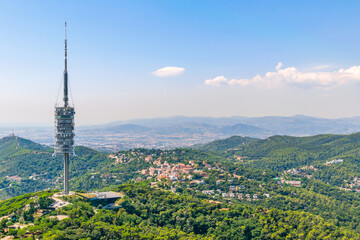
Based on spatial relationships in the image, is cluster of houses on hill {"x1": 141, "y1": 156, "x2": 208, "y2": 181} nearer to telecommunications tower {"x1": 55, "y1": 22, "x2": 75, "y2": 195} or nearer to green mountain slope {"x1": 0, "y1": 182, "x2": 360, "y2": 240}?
green mountain slope {"x1": 0, "y1": 182, "x2": 360, "y2": 240}

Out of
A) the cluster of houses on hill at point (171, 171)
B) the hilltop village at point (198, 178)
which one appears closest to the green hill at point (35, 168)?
the hilltop village at point (198, 178)

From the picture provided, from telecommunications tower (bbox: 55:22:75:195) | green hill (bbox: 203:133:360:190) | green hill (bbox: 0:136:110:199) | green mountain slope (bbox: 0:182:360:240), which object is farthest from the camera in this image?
green hill (bbox: 203:133:360:190)

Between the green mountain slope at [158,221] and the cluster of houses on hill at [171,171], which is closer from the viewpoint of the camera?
the green mountain slope at [158,221]

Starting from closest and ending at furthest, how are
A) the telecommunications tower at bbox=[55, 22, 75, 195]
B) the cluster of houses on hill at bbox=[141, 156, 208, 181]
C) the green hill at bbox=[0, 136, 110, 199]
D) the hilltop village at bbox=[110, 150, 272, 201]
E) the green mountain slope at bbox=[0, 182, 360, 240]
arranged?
the green mountain slope at bbox=[0, 182, 360, 240]
the telecommunications tower at bbox=[55, 22, 75, 195]
the hilltop village at bbox=[110, 150, 272, 201]
the cluster of houses on hill at bbox=[141, 156, 208, 181]
the green hill at bbox=[0, 136, 110, 199]

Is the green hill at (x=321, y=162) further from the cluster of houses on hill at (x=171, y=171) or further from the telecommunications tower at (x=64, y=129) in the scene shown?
the telecommunications tower at (x=64, y=129)

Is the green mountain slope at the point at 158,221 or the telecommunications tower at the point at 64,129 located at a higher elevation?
the telecommunications tower at the point at 64,129

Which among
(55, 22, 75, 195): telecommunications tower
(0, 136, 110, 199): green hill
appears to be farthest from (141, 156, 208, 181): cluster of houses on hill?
(55, 22, 75, 195): telecommunications tower

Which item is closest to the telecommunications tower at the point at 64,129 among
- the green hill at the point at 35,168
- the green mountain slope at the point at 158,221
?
the green mountain slope at the point at 158,221

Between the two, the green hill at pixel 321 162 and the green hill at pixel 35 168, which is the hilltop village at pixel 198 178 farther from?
the green hill at pixel 321 162

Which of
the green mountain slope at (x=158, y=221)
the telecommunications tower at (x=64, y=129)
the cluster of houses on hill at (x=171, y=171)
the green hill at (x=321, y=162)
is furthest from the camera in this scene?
the green hill at (x=321, y=162)

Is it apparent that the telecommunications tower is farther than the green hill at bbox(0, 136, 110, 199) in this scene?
No

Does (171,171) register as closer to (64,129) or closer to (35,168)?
(64,129)

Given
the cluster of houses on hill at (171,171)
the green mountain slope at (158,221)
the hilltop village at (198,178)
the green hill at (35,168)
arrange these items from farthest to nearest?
the green hill at (35,168)
the cluster of houses on hill at (171,171)
the hilltop village at (198,178)
the green mountain slope at (158,221)
